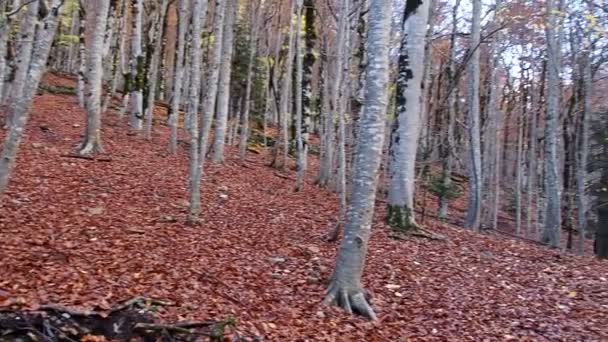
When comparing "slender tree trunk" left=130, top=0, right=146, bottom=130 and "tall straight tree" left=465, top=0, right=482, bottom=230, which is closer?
"tall straight tree" left=465, top=0, right=482, bottom=230

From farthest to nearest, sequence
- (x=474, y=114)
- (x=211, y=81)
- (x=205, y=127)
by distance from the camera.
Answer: (x=474, y=114) → (x=211, y=81) → (x=205, y=127)

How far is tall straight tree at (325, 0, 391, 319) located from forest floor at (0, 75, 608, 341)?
0.32 meters

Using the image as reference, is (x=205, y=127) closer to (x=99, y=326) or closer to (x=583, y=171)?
(x=99, y=326)

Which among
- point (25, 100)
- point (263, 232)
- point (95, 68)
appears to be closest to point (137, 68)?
point (95, 68)

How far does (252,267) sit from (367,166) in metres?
1.96

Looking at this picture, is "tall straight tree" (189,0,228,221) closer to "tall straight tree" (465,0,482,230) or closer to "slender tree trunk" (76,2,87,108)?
"tall straight tree" (465,0,482,230)

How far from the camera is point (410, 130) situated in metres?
9.67

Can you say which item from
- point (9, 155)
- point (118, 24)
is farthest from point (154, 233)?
point (118, 24)

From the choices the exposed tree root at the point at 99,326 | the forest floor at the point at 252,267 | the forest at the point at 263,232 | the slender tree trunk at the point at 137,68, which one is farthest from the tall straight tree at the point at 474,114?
the exposed tree root at the point at 99,326

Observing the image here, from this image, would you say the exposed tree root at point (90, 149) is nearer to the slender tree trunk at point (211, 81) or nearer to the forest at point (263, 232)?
the forest at point (263, 232)

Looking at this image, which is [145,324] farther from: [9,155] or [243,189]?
[243,189]

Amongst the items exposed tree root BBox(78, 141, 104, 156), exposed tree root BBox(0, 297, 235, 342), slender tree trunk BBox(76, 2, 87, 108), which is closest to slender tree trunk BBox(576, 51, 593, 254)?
exposed tree root BBox(78, 141, 104, 156)

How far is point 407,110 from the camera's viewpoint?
964 cm

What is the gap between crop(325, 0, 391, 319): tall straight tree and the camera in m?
6.26
